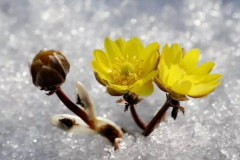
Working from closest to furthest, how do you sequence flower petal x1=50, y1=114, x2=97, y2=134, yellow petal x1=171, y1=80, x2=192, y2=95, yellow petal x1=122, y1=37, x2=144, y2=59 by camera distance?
yellow petal x1=171, y1=80, x2=192, y2=95 < yellow petal x1=122, y1=37, x2=144, y2=59 < flower petal x1=50, y1=114, x2=97, y2=134

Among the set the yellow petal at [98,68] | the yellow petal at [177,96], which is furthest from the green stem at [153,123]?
the yellow petal at [98,68]

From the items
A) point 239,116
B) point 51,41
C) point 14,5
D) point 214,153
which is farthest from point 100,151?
point 14,5

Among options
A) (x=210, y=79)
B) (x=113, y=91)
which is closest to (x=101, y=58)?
(x=113, y=91)

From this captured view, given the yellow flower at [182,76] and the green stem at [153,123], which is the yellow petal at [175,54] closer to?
the yellow flower at [182,76]

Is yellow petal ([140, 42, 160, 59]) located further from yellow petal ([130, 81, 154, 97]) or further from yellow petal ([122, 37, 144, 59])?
yellow petal ([130, 81, 154, 97])

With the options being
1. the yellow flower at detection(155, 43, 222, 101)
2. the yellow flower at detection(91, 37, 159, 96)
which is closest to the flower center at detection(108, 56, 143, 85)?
the yellow flower at detection(91, 37, 159, 96)

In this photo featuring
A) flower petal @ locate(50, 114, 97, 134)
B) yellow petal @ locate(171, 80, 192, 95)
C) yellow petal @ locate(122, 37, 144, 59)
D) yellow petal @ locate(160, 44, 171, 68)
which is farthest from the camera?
flower petal @ locate(50, 114, 97, 134)

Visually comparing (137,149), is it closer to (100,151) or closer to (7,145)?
(100,151)
